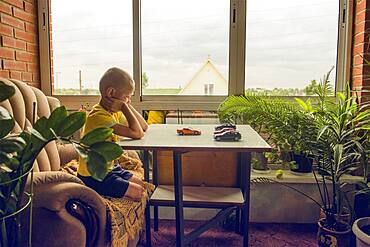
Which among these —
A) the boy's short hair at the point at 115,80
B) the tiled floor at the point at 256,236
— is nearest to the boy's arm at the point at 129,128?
the boy's short hair at the point at 115,80

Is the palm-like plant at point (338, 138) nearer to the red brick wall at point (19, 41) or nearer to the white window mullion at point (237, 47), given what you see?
the white window mullion at point (237, 47)

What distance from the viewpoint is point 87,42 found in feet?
9.17

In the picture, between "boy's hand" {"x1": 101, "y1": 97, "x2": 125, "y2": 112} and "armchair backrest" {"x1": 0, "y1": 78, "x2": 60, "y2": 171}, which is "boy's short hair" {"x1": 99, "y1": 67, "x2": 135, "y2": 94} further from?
"armchair backrest" {"x1": 0, "y1": 78, "x2": 60, "y2": 171}

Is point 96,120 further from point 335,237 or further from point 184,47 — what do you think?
point 335,237

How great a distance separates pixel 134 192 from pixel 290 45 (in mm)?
1687

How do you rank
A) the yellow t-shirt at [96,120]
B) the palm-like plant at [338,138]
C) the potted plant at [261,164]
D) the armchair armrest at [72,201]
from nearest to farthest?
the armchair armrest at [72,201] < the yellow t-shirt at [96,120] < the palm-like plant at [338,138] < the potted plant at [261,164]

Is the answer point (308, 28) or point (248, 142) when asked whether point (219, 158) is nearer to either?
point (248, 142)

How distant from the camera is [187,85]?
274 cm

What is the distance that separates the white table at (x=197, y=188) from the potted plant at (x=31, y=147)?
603 millimetres

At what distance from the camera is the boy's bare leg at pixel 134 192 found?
5.56 ft

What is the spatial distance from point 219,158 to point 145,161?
0.46 meters

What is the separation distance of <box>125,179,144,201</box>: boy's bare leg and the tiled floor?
1.96 ft

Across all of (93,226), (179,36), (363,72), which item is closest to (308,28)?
(363,72)

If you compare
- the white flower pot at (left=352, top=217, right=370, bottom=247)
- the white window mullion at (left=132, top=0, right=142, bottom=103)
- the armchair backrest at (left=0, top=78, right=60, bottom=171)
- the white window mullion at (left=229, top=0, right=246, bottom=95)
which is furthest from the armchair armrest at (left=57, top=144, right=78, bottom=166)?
the white flower pot at (left=352, top=217, right=370, bottom=247)
